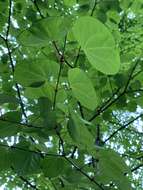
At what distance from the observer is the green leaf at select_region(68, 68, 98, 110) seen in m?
0.90

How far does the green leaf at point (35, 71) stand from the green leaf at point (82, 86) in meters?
0.09

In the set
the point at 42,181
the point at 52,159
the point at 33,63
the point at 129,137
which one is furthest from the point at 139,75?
the point at 129,137

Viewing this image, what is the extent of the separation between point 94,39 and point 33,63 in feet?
0.72

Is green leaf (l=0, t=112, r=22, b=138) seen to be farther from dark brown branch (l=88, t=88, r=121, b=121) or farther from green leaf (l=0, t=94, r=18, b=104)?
dark brown branch (l=88, t=88, r=121, b=121)

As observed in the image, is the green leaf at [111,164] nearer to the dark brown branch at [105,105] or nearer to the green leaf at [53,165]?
the green leaf at [53,165]

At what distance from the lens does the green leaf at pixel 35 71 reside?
0.97m

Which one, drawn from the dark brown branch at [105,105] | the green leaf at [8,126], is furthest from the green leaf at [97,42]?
the dark brown branch at [105,105]

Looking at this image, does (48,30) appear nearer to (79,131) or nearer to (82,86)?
(82,86)

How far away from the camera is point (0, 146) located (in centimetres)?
125

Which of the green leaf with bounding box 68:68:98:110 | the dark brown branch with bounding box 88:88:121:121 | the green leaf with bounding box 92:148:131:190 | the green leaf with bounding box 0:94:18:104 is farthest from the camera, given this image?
the dark brown branch with bounding box 88:88:121:121

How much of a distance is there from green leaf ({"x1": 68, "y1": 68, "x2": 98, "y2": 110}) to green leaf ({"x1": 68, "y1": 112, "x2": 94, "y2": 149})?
5 cm

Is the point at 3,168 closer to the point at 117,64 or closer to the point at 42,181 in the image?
the point at 117,64

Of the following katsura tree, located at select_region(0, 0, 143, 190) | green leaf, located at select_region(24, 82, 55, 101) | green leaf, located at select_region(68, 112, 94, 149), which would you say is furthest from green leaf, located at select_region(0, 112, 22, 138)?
green leaf, located at select_region(68, 112, 94, 149)

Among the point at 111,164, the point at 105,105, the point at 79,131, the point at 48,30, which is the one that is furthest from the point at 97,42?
the point at 105,105
